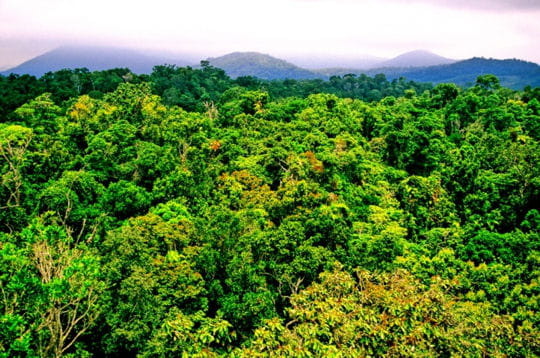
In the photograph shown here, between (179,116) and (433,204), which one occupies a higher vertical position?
(179,116)

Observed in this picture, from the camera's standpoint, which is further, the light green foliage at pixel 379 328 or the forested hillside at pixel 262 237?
the forested hillside at pixel 262 237

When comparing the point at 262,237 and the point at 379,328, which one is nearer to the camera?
the point at 379,328

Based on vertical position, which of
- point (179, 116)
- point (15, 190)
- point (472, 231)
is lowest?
point (472, 231)

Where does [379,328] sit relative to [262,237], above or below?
above

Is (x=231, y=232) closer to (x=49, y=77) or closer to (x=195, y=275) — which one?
(x=195, y=275)

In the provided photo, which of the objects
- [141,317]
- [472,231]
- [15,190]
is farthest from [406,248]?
[15,190]

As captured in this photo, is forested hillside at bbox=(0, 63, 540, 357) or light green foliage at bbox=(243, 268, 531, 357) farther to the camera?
forested hillside at bbox=(0, 63, 540, 357)

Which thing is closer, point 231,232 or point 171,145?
point 231,232

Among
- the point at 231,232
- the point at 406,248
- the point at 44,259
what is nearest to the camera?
the point at 44,259
